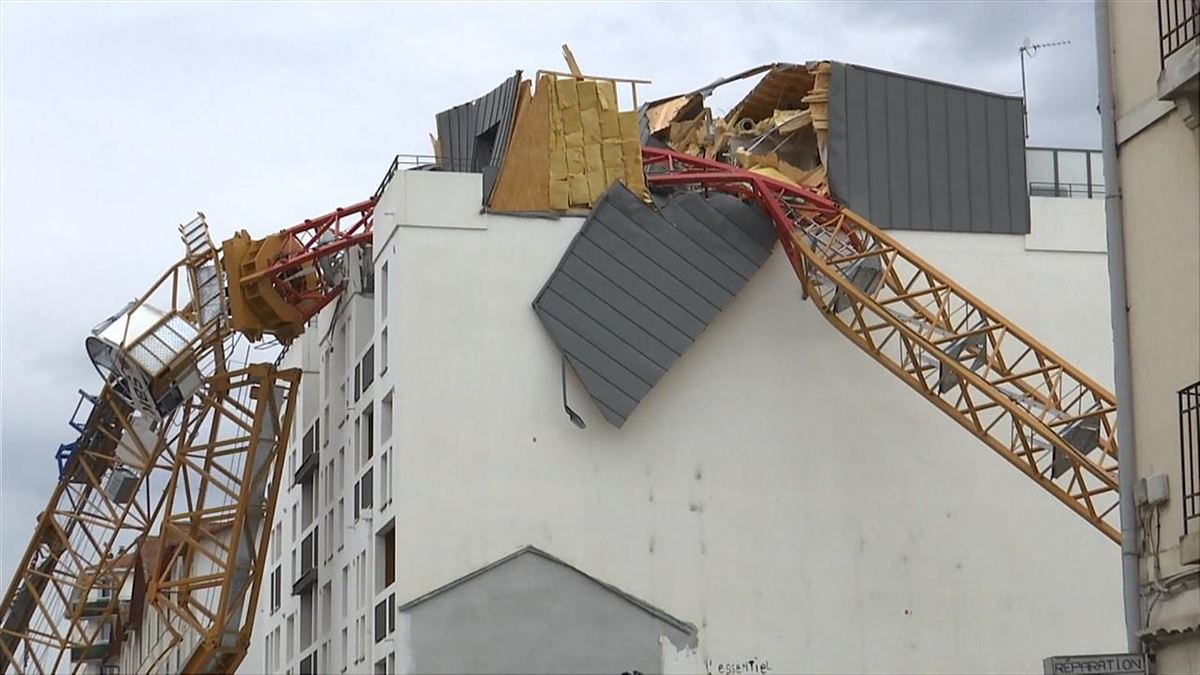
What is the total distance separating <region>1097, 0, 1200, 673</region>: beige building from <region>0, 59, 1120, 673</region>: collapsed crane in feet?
57.9

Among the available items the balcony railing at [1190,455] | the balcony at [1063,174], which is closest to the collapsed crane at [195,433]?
the balcony at [1063,174]

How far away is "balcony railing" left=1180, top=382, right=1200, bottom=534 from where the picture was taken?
18.0 metres

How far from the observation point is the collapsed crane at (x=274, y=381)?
40.1 metres

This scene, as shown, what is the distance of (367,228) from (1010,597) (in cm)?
1632

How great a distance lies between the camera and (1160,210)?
19016 mm

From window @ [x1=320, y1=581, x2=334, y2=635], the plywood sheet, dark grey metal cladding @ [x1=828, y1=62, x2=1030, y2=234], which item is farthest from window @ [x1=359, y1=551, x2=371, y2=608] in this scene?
dark grey metal cladding @ [x1=828, y1=62, x2=1030, y2=234]

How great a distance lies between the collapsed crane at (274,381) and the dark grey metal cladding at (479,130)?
0.57 metres

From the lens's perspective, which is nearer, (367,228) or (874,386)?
(874,386)

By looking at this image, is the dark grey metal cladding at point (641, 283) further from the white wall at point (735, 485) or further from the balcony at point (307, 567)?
the balcony at point (307, 567)

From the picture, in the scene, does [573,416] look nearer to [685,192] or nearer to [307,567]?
[685,192]

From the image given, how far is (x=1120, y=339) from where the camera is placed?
63.3 ft

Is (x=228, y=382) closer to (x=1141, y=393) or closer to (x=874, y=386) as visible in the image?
(x=874, y=386)

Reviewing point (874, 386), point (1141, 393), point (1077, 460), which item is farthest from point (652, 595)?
point (1141, 393)

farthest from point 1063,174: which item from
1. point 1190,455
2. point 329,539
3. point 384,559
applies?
point 1190,455
